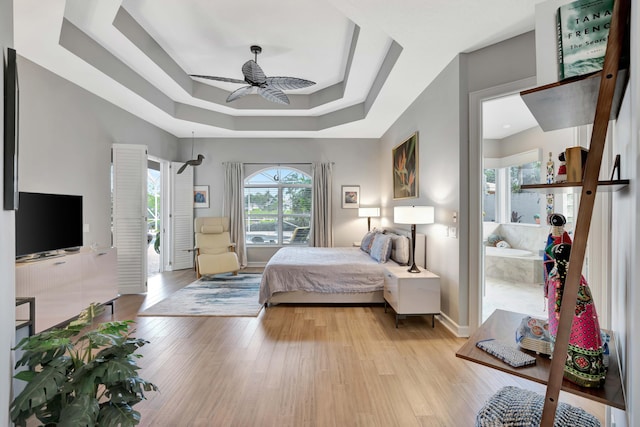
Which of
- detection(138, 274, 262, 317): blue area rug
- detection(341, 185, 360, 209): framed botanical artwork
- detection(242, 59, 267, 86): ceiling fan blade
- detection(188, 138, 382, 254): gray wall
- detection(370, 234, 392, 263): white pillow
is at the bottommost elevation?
detection(138, 274, 262, 317): blue area rug

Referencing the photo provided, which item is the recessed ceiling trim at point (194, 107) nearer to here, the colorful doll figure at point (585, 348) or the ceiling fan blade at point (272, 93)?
the ceiling fan blade at point (272, 93)

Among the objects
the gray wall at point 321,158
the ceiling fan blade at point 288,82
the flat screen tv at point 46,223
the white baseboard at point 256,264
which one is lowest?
the white baseboard at point 256,264

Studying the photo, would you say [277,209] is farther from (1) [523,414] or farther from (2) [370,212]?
(1) [523,414]

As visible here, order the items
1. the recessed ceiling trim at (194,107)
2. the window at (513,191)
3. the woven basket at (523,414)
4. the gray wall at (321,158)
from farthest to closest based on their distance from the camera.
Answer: the gray wall at (321,158) → the window at (513,191) → the recessed ceiling trim at (194,107) → the woven basket at (523,414)

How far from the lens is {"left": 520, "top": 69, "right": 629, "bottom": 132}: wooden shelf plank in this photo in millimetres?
853

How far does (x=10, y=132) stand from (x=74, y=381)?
44.1 inches

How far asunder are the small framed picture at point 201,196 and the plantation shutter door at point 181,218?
130 millimetres

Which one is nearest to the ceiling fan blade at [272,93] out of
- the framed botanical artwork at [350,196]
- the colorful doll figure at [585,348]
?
the framed botanical artwork at [350,196]

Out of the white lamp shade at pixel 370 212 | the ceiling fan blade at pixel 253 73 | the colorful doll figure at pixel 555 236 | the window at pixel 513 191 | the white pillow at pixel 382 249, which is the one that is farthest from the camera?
the white lamp shade at pixel 370 212

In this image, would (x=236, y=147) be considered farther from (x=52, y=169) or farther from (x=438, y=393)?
→ (x=438, y=393)

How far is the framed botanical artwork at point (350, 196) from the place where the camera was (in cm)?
662

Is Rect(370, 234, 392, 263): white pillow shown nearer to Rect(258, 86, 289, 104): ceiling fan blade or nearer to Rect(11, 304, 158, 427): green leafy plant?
Rect(258, 86, 289, 104): ceiling fan blade

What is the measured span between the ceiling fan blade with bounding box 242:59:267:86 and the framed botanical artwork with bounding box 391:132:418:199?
2071 mm

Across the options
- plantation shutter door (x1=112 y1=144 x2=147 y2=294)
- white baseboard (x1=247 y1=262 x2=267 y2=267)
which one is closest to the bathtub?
white baseboard (x1=247 y1=262 x2=267 y2=267)
